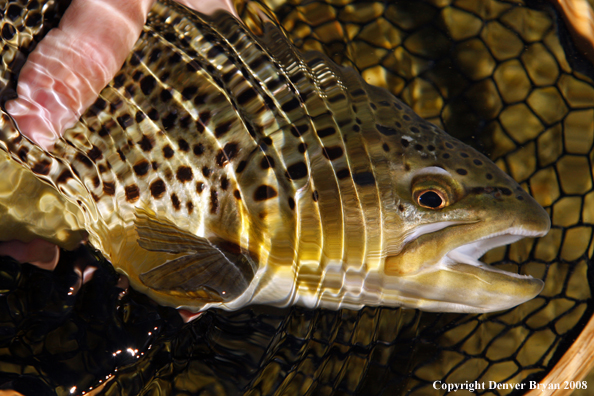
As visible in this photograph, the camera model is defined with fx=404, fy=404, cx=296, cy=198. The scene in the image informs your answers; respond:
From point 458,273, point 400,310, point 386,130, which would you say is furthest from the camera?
point 400,310

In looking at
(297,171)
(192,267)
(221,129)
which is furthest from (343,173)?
(192,267)

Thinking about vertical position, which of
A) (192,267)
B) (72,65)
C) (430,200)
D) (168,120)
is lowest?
(192,267)

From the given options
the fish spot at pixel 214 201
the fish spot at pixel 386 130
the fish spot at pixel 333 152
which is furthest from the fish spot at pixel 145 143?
the fish spot at pixel 386 130

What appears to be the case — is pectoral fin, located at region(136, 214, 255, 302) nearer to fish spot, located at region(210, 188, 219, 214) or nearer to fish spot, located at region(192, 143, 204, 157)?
fish spot, located at region(210, 188, 219, 214)

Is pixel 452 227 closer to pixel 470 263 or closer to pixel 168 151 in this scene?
pixel 470 263

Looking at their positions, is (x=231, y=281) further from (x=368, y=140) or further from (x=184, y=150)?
(x=368, y=140)

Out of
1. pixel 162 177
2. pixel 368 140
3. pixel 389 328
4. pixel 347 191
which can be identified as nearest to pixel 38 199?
pixel 162 177

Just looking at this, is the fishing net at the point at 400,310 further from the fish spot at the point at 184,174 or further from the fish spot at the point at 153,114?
the fish spot at the point at 153,114
